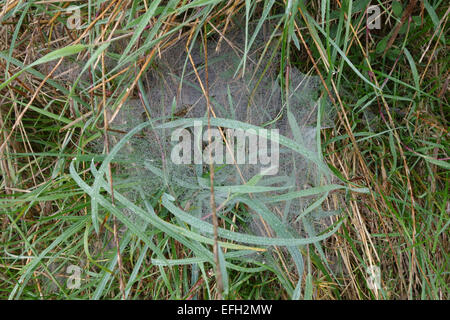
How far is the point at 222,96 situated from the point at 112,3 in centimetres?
37

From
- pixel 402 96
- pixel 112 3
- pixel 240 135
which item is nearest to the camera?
pixel 112 3

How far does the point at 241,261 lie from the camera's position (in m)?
1.04

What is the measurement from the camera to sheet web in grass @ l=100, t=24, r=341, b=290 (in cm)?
99

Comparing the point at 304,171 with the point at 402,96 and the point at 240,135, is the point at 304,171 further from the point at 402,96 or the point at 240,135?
the point at 402,96

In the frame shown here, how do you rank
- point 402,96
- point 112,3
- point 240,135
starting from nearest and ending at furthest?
point 112,3, point 240,135, point 402,96

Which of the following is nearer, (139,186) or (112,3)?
(112,3)

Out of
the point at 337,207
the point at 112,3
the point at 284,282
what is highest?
the point at 112,3

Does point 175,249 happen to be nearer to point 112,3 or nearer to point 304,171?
point 304,171

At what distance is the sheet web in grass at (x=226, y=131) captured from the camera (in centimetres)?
99

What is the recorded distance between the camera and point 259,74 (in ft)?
3.51

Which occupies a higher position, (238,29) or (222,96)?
(238,29)

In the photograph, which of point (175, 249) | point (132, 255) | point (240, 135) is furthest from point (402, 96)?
point (132, 255)

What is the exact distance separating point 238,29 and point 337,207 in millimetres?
570

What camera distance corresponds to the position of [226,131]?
1019 millimetres
